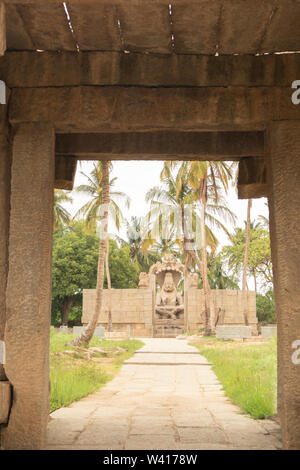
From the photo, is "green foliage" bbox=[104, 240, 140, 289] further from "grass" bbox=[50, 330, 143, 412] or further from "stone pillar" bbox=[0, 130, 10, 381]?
"stone pillar" bbox=[0, 130, 10, 381]

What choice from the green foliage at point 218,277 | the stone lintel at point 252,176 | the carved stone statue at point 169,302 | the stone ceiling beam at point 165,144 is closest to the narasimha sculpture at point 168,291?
the carved stone statue at point 169,302

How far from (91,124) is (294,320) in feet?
8.55

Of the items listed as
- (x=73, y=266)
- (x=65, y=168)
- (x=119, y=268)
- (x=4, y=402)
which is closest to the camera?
(x=4, y=402)

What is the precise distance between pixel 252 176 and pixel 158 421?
10.2 ft

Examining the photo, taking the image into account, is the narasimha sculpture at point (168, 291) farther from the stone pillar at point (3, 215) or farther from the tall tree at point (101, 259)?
the stone pillar at point (3, 215)

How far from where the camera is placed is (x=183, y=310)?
2952 centimetres

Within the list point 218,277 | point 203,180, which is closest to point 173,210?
point 203,180

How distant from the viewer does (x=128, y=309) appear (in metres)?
29.7

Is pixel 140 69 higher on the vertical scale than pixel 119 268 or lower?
lower

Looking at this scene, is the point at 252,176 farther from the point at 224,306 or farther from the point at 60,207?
the point at 60,207

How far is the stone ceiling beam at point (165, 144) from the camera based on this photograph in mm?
5301

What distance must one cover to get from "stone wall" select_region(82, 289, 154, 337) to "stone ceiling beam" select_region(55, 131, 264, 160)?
24599mm

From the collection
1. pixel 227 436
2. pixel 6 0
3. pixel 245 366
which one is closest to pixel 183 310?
pixel 245 366
